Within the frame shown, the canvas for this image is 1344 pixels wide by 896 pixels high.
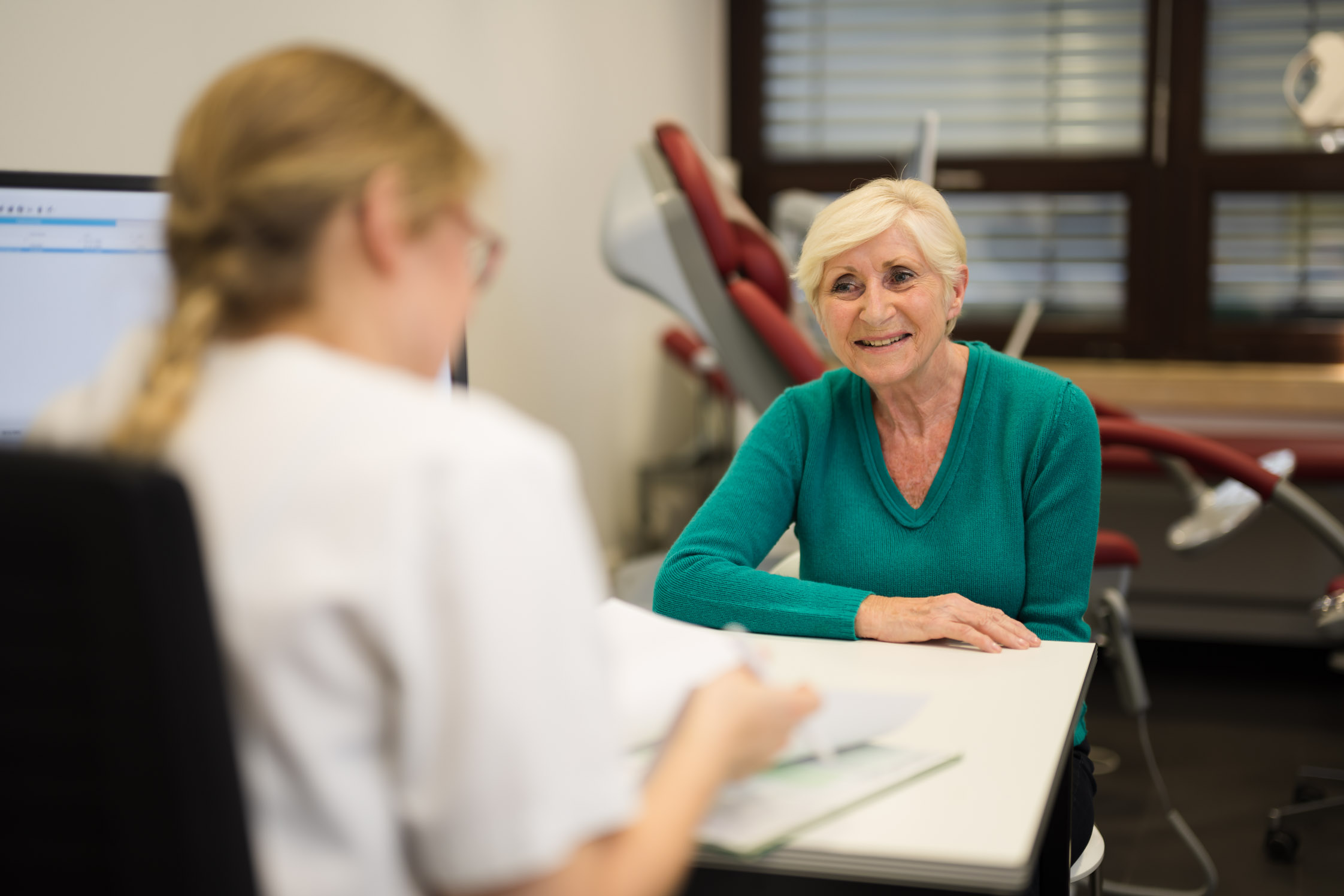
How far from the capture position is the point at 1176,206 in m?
4.13

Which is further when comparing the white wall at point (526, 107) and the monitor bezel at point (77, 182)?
Answer: the white wall at point (526, 107)

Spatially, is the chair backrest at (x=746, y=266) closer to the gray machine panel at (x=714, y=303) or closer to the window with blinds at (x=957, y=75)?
the gray machine panel at (x=714, y=303)

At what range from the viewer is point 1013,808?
903mm

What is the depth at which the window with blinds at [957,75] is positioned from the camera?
4195 mm

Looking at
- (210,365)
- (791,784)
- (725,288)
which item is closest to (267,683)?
(210,365)

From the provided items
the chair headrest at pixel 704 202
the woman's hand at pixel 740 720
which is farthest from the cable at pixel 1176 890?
the woman's hand at pixel 740 720

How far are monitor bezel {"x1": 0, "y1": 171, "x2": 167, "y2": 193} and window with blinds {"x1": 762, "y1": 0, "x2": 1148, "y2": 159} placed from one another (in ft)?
11.3

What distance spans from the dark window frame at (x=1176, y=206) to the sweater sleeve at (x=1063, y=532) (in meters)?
2.83

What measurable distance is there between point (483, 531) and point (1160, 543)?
334 cm

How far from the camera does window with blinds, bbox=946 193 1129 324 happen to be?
4.24 m

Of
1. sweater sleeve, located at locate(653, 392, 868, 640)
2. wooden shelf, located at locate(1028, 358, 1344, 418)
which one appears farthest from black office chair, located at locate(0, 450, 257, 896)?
wooden shelf, located at locate(1028, 358, 1344, 418)

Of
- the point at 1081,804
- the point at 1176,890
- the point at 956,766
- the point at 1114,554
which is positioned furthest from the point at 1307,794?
the point at 956,766

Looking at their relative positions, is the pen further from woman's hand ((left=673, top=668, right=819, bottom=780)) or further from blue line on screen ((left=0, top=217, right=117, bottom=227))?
blue line on screen ((left=0, top=217, right=117, bottom=227))

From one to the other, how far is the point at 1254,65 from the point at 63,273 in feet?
12.6
